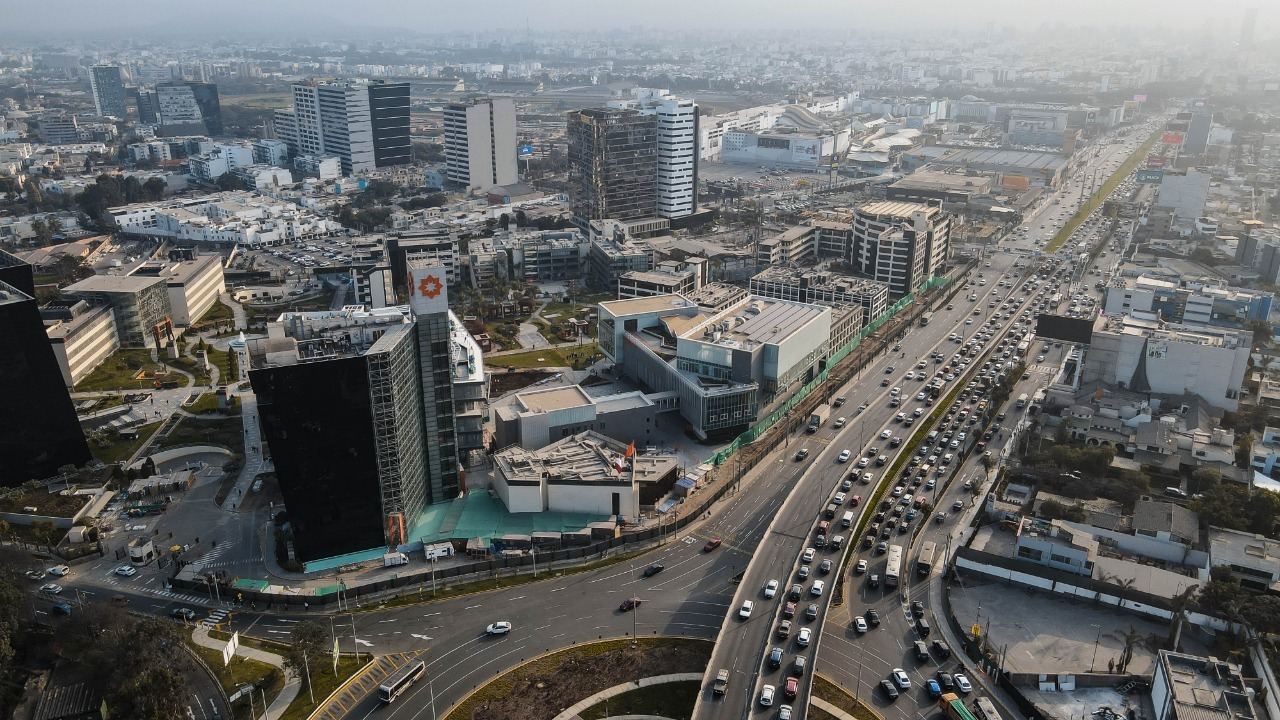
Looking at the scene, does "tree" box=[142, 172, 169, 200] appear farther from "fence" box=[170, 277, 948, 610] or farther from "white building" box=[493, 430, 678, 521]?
"fence" box=[170, 277, 948, 610]

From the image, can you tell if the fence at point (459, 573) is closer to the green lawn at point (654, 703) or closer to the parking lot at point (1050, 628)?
the green lawn at point (654, 703)

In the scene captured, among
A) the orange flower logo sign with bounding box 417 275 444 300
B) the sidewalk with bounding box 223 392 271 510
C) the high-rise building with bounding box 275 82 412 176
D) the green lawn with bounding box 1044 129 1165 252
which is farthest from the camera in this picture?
the high-rise building with bounding box 275 82 412 176

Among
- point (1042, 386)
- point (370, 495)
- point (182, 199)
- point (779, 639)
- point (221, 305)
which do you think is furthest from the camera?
point (182, 199)

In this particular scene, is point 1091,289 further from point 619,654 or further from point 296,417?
point 296,417

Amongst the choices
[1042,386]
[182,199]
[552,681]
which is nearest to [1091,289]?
[1042,386]

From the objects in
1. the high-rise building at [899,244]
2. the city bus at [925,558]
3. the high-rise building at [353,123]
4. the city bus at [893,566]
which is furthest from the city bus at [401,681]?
the high-rise building at [353,123]

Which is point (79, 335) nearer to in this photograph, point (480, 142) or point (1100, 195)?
point (480, 142)

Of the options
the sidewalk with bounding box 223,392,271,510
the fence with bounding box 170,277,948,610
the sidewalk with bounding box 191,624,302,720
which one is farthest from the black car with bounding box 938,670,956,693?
the sidewalk with bounding box 223,392,271,510
